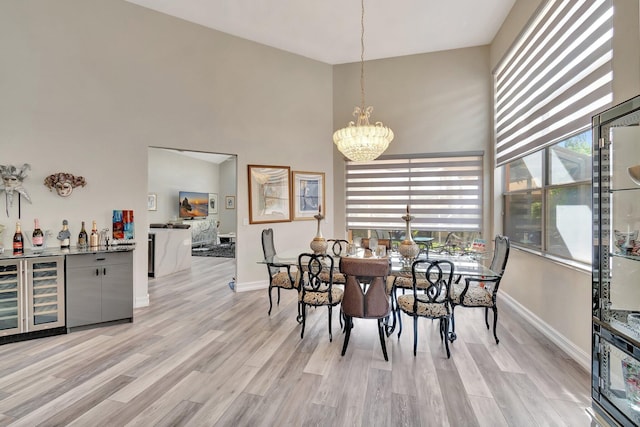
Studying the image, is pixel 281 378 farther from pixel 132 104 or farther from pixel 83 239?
pixel 132 104

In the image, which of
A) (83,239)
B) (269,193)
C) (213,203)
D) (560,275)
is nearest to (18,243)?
(83,239)

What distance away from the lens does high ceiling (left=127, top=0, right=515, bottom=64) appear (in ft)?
13.3

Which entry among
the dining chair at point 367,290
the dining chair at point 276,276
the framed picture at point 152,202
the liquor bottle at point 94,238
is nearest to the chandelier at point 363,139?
the dining chair at point 367,290

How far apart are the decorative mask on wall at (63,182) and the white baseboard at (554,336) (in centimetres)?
581

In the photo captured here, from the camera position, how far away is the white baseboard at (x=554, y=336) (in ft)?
8.54

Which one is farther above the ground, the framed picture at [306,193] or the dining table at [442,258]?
the framed picture at [306,193]

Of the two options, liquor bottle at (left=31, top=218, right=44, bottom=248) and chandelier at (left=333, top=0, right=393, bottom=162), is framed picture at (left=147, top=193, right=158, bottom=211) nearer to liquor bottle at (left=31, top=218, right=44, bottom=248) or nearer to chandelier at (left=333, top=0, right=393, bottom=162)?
liquor bottle at (left=31, top=218, right=44, bottom=248)

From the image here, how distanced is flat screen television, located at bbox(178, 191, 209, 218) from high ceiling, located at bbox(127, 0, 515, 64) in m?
6.30

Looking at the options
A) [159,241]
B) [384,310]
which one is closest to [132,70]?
[159,241]

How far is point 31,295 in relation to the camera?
10.3 feet

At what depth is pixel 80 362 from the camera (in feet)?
8.81

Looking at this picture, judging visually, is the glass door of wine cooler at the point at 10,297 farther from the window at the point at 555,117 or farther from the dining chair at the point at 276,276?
the window at the point at 555,117

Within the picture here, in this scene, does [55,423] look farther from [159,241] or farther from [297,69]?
[297,69]

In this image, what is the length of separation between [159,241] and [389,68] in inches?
225
